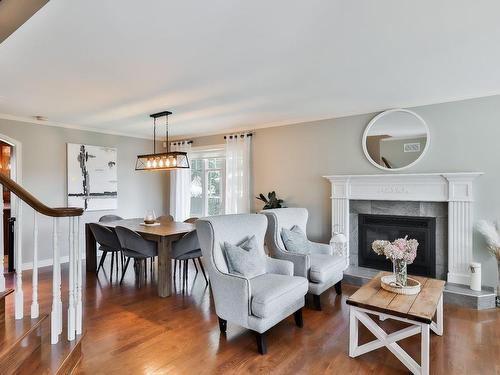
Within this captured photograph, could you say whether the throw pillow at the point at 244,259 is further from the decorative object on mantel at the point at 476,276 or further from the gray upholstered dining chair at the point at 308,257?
Answer: the decorative object on mantel at the point at 476,276

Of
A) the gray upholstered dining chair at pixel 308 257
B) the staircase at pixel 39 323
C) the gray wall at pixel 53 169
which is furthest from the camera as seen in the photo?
the gray wall at pixel 53 169

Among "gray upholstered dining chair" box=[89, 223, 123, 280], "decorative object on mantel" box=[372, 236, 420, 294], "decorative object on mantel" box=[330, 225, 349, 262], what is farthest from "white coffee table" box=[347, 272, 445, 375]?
"gray upholstered dining chair" box=[89, 223, 123, 280]

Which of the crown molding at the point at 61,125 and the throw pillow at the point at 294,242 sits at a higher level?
the crown molding at the point at 61,125

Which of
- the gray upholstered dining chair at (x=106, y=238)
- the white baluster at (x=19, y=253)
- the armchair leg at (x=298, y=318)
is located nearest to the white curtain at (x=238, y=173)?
the gray upholstered dining chair at (x=106, y=238)

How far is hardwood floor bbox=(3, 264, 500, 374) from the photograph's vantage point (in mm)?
2316

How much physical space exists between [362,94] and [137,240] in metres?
3.40

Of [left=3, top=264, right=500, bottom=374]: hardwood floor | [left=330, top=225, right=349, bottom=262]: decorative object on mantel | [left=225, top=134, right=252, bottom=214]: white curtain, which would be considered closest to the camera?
[left=3, top=264, right=500, bottom=374]: hardwood floor

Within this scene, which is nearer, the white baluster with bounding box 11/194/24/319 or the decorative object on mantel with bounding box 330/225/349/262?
the white baluster with bounding box 11/194/24/319

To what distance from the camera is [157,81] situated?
11.0 ft

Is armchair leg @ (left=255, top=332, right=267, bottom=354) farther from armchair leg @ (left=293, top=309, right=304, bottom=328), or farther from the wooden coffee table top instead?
the wooden coffee table top

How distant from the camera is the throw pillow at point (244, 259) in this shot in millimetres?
2861

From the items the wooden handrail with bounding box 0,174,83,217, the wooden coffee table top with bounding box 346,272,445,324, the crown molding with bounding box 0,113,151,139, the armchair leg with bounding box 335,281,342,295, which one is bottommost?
the armchair leg with bounding box 335,281,342,295

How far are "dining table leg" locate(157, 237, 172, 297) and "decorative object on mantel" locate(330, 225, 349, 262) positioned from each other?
2274 mm

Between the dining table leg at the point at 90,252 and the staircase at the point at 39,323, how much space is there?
255 centimetres
